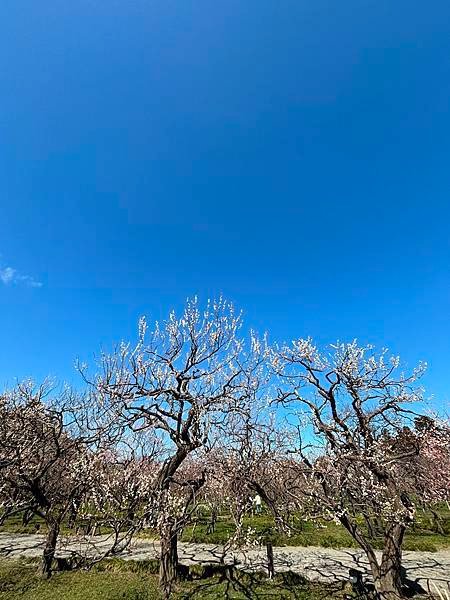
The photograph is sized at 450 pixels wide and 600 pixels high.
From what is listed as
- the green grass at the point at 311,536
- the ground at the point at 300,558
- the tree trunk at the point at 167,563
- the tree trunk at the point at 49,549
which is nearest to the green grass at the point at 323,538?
the green grass at the point at 311,536

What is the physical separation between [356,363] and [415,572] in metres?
7.59

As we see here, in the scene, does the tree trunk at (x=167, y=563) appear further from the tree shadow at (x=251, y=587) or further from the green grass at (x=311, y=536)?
the green grass at (x=311, y=536)

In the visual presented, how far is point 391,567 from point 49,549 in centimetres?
794

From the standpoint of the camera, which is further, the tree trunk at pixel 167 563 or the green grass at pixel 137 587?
the green grass at pixel 137 587

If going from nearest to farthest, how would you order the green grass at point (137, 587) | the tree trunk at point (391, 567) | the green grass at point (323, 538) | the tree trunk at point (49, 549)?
the tree trunk at point (391, 567) → the green grass at point (137, 587) → the tree trunk at point (49, 549) → the green grass at point (323, 538)

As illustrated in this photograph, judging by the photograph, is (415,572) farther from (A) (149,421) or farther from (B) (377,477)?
(A) (149,421)

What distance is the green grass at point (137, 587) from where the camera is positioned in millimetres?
7852

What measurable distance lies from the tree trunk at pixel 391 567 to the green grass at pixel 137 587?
1.23 meters

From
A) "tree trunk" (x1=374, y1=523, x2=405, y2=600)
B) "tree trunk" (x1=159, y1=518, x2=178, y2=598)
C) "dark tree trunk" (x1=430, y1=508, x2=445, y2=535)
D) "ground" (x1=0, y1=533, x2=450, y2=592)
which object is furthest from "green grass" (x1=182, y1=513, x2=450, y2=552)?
"tree trunk" (x1=374, y1=523, x2=405, y2=600)

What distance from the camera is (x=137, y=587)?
8.27 m

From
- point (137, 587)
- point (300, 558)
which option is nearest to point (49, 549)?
point (137, 587)

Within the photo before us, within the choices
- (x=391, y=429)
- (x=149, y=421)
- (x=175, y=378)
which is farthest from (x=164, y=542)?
(x=391, y=429)

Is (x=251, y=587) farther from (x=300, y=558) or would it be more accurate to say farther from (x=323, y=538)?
(x=323, y=538)

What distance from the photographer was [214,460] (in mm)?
8086
